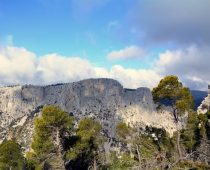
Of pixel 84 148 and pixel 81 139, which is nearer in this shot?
pixel 81 139

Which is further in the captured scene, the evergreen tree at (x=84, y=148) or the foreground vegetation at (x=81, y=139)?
the evergreen tree at (x=84, y=148)

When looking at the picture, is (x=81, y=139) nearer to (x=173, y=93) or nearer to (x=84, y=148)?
(x=84, y=148)

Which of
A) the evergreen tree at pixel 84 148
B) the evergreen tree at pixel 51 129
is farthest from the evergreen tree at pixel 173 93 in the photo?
the evergreen tree at pixel 84 148

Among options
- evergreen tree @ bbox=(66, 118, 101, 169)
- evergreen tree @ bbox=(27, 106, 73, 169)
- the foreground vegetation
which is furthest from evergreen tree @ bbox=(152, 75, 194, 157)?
evergreen tree @ bbox=(66, 118, 101, 169)

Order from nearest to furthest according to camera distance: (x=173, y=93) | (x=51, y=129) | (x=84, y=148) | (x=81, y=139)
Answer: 1. (x=51, y=129)
2. (x=173, y=93)
3. (x=81, y=139)
4. (x=84, y=148)

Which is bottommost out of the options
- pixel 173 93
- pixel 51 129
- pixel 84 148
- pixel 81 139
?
pixel 84 148

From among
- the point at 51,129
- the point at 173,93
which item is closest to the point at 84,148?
the point at 51,129

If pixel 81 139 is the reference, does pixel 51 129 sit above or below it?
above

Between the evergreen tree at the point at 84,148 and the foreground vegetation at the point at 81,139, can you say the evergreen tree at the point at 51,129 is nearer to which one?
the foreground vegetation at the point at 81,139

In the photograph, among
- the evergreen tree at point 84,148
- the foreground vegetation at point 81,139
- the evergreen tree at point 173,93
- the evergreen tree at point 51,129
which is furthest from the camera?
the evergreen tree at point 84,148

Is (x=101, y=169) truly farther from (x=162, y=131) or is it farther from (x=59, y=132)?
(x=59, y=132)

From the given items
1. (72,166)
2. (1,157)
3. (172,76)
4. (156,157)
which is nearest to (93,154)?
(72,166)

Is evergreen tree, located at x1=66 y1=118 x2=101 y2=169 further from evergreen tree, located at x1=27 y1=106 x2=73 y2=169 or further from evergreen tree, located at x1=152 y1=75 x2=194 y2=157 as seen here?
evergreen tree, located at x1=152 y1=75 x2=194 y2=157

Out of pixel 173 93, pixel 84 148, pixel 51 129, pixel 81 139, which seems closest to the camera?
pixel 51 129
